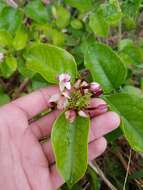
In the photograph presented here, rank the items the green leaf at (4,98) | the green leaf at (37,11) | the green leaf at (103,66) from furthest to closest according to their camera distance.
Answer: the green leaf at (4,98)
the green leaf at (37,11)
the green leaf at (103,66)

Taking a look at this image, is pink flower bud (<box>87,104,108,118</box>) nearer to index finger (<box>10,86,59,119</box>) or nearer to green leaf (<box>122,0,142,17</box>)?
index finger (<box>10,86,59,119</box>)

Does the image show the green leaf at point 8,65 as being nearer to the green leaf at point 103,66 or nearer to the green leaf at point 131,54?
the green leaf at point 103,66

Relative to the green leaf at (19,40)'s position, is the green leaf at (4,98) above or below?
below

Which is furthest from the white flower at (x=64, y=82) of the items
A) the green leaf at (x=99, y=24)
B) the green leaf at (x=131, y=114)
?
the green leaf at (x=99, y=24)

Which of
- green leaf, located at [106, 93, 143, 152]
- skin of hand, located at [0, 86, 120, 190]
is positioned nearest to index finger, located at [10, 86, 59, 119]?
skin of hand, located at [0, 86, 120, 190]

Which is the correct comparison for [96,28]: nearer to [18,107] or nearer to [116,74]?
[116,74]
